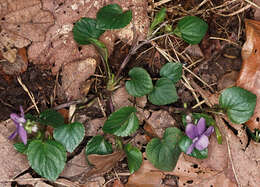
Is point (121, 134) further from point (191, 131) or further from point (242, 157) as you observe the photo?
point (242, 157)

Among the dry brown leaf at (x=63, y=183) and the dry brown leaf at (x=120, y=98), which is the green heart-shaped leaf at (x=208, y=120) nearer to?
the dry brown leaf at (x=120, y=98)

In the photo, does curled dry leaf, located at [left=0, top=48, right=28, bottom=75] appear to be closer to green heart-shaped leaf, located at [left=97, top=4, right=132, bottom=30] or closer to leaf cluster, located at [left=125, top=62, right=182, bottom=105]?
green heart-shaped leaf, located at [left=97, top=4, right=132, bottom=30]

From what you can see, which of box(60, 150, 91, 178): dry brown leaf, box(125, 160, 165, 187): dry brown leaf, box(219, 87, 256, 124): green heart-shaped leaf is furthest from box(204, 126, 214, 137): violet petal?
box(60, 150, 91, 178): dry brown leaf

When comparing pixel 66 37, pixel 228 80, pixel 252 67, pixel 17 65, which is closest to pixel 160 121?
pixel 228 80

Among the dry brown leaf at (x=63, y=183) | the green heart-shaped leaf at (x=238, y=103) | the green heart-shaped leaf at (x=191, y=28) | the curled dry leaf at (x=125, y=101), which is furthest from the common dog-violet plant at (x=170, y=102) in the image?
the dry brown leaf at (x=63, y=183)

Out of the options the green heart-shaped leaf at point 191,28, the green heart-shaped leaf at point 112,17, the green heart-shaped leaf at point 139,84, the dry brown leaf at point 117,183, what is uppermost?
the green heart-shaped leaf at point 112,17

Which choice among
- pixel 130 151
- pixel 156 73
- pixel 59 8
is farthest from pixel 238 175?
pixel 59 8
